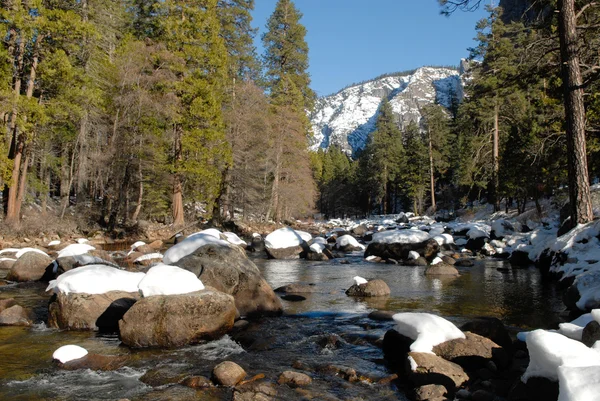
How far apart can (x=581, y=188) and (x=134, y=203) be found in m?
24.1

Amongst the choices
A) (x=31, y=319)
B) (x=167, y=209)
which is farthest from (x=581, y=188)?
(x=167, y=209)

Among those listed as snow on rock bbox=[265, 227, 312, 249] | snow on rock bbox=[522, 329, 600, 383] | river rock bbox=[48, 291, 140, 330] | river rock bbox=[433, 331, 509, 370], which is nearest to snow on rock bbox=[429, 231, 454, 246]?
snow on rock bbox=[265, 227, 312, 249]

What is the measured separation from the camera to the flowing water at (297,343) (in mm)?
5051

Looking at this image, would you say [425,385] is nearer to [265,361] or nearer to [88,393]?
[265,361]

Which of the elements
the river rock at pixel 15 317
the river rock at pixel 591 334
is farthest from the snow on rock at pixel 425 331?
the river rock at pixel 15 317

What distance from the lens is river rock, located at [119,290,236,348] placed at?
6586 mm

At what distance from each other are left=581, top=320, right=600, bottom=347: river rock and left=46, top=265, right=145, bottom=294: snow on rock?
7.13 metres

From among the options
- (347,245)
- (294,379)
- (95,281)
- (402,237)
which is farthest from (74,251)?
(347,245)

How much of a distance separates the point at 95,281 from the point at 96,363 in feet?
7.74

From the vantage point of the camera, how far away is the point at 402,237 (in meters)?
17.7

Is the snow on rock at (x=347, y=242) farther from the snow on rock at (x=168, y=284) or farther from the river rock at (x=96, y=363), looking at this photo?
the river rock at (x=96, y=363)

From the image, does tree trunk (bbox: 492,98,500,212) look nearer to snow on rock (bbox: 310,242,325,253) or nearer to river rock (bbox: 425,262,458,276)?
snow on rock (bbox: 310,242,325,253)

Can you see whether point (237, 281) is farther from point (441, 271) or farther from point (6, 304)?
point (441, 271)

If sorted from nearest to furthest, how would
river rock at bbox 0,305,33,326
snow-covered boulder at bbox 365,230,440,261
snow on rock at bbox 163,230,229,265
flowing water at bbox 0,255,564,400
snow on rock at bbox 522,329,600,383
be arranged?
1. snow on rock at bbox 522,329,600,383
2. flowing water at bbox 0,255,564,400
3. river rock at bbox 0,305,33,326
4. snow on rock at bbox 163,230,229,265
5. snow-covered boulder at bbox 365,230,440,261
